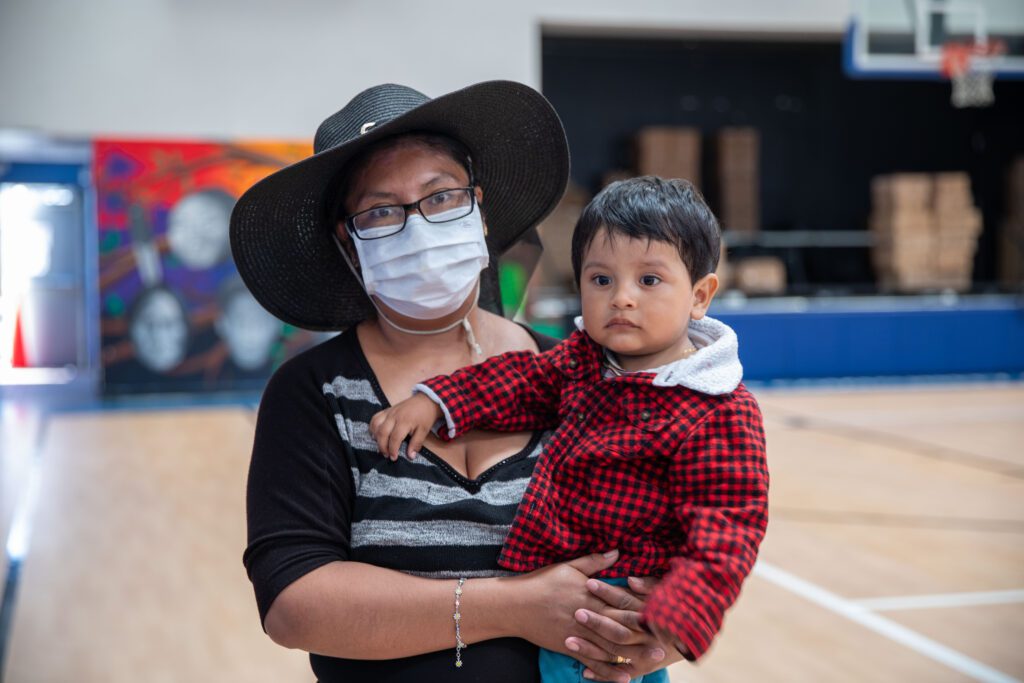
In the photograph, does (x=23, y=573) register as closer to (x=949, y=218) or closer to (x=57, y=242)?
(x=57, y=242)

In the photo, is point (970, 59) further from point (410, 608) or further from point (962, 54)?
point (410, 608)

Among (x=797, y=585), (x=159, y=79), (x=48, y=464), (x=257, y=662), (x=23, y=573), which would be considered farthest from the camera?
(x=159, y=79)

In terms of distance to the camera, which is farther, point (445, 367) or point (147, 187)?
point (147, 187)

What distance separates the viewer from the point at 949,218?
34.8ft

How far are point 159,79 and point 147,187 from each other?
961 millimetres

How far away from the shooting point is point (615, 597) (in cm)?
116

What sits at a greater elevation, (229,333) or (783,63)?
(783,63)

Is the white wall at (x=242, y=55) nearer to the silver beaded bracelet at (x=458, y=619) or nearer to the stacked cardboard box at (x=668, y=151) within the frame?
the stacked cardboard box at (x=668, y=151)

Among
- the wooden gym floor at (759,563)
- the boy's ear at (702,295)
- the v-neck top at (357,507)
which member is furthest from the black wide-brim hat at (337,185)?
the wooden gym floor at (759,563)

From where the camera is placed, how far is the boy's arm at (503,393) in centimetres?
133

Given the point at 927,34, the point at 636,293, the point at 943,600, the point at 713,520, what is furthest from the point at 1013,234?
the point at 713,520

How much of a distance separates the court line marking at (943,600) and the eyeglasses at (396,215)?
2.47 metres

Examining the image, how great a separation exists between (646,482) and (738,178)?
33.4 ft

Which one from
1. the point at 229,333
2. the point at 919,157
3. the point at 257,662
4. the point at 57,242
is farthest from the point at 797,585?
the point at 919,157
